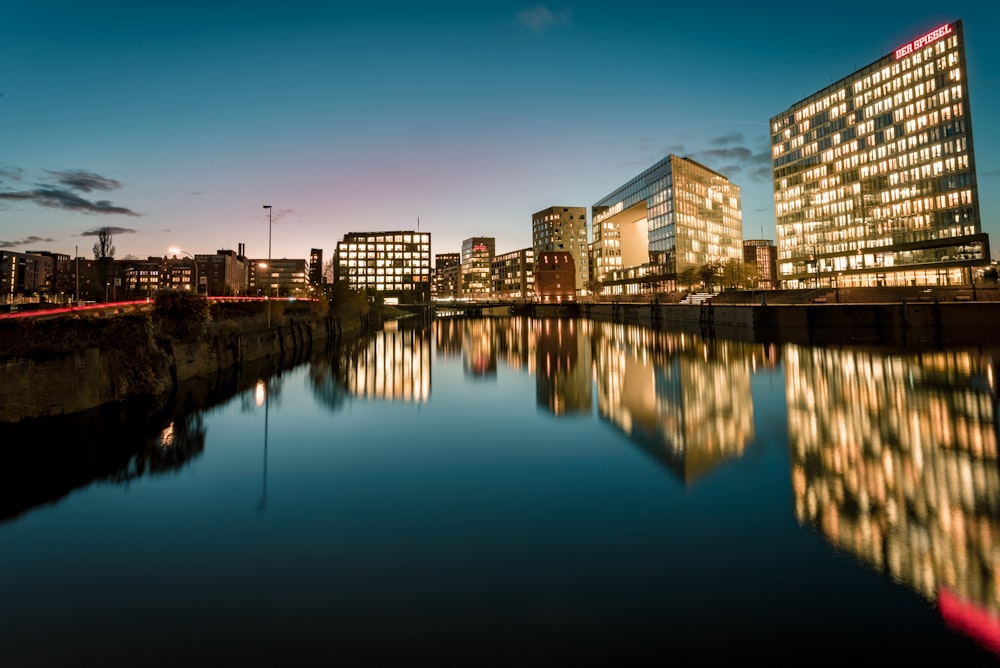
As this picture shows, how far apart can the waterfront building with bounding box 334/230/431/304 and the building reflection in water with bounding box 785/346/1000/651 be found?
177 m

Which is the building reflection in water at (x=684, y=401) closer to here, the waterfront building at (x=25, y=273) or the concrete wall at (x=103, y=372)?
the concrete wall at (x=103, y=372)

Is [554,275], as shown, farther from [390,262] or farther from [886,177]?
[886,177]

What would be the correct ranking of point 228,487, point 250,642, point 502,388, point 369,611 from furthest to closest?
point 502,388
point 228,487
point 369,611
point 250,642

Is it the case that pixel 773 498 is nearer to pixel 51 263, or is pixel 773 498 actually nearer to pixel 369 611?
pixel 369 611

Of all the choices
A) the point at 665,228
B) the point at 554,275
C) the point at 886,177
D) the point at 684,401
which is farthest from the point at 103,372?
the point at 554,275

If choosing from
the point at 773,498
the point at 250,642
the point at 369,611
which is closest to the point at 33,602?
the point at 250,642

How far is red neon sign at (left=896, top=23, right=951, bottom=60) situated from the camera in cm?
9476

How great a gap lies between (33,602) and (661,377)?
24.5m

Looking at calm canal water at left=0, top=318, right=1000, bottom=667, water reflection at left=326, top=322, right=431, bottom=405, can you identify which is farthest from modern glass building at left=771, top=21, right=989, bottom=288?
calm canal water at left=0, top=318, right=1000, bottom=667

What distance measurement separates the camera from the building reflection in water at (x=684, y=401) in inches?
513

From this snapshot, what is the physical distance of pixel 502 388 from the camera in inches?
993

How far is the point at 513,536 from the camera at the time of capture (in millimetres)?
8172

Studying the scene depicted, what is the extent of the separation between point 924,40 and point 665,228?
197ft

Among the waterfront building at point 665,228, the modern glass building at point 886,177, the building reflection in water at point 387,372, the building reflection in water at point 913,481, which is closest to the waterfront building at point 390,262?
the waterfront building at point 665,228
